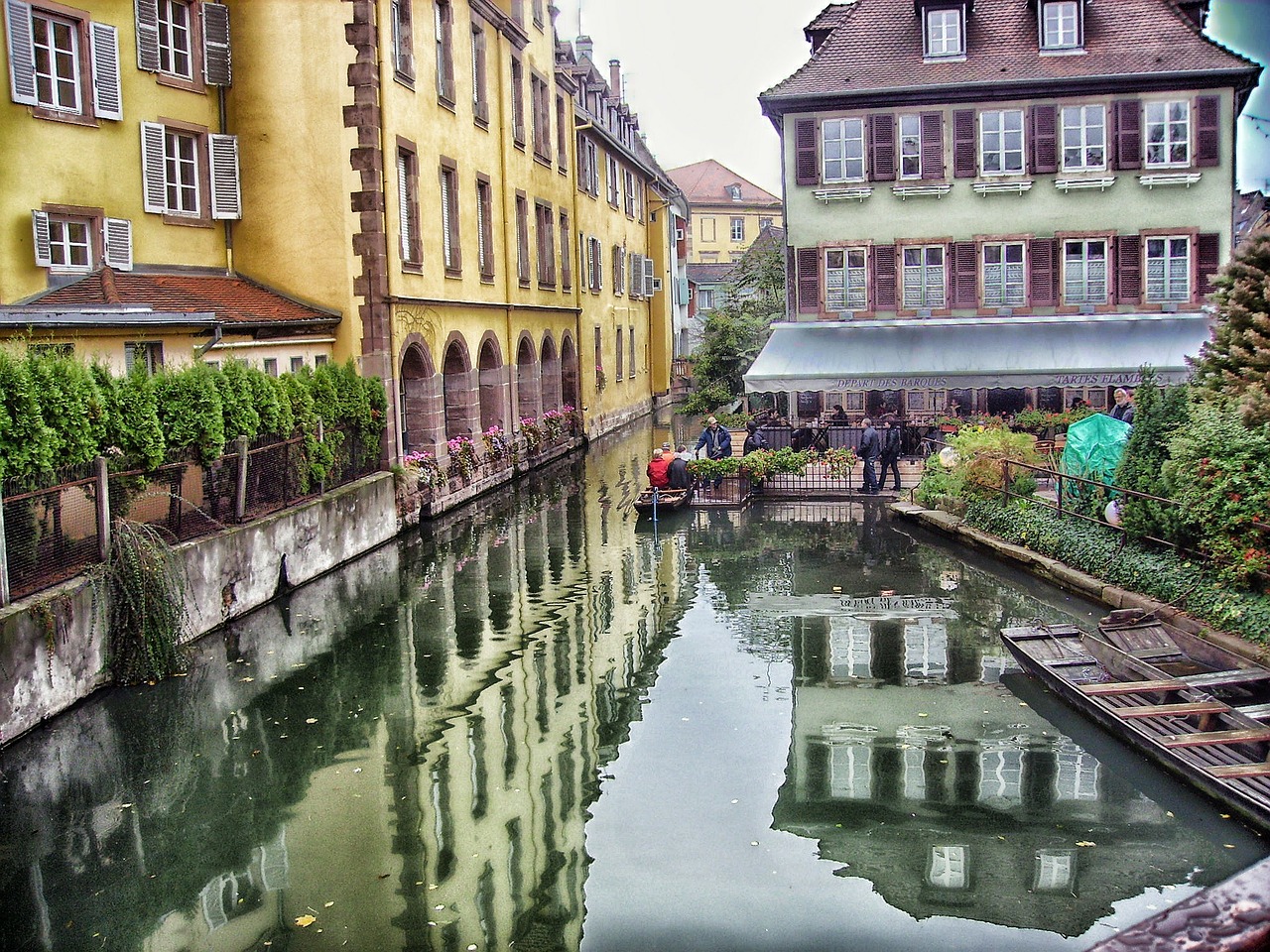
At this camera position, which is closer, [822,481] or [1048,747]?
[1048,747]

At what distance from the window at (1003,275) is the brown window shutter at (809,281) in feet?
13.5

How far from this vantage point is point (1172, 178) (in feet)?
98.1

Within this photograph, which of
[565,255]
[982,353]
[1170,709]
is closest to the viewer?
[1170,709]

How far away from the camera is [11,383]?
1185cm


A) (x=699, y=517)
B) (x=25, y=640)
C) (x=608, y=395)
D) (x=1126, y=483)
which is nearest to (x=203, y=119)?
(x=699, y=517)

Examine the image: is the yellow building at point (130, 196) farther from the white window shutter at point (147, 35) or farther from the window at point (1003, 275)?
the window at point (1003, 275)

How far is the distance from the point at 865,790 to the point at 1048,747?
1855mm

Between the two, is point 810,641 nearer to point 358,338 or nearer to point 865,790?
point 865,790

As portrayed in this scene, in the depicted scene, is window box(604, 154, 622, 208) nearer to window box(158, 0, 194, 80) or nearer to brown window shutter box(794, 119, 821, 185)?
brown window shutter box(794, 119, 821, 185)

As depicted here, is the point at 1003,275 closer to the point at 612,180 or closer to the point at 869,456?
the point at 869,456

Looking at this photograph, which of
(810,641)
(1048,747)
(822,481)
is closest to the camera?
(1048,747)

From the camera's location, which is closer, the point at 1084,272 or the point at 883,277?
the point at 1084,272

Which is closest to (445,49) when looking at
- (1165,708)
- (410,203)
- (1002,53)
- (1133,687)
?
(410,203)

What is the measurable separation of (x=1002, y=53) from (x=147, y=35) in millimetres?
20182
